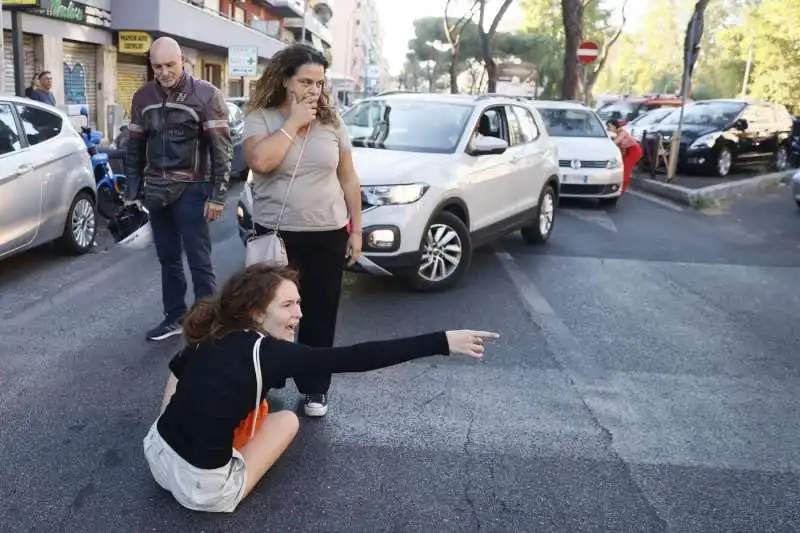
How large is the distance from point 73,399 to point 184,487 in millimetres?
1550

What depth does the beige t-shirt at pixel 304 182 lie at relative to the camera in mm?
3684

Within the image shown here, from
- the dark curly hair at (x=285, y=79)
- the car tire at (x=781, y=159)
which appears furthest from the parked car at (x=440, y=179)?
the car tire at (x=781, y=159)

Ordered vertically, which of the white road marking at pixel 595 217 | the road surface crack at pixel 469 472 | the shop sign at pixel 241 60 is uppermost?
the shop sign at pixel 241 60

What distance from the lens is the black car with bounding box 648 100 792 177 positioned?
16.2 meters

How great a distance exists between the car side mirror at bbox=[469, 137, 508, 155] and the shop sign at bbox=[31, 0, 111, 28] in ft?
46.2

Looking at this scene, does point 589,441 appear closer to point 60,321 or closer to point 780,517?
point 780,517

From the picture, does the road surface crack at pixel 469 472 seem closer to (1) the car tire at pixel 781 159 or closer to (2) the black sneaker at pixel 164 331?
(2) the black sneaker at pixel 164 331

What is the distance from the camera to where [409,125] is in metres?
7.43

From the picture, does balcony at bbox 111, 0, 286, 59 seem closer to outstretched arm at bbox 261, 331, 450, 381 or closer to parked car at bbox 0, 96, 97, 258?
parked car at bbox 0, 96, 97, 258

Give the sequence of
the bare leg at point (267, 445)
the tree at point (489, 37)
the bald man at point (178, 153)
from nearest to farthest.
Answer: the bare leg at point (267, 445)
the bald man at point (178, 153)
the tree at point (489, 37)

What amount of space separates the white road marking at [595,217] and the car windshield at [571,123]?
1728 millimetres

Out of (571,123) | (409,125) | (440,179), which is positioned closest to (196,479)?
(440,179)

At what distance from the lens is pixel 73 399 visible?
13.9 ft

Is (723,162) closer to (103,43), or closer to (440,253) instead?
(440,253)
